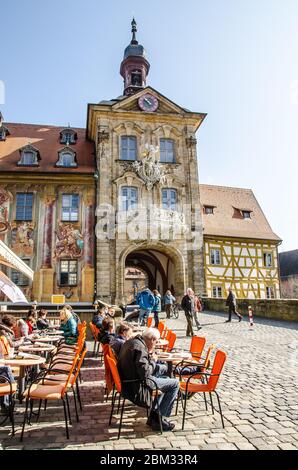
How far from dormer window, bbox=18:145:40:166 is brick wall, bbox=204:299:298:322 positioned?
47.4ft

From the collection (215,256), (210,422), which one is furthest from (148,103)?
(210,422)

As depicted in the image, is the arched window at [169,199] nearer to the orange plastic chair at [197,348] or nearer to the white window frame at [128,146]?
the white window frame at [128,146]

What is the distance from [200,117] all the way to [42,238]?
13672 mm

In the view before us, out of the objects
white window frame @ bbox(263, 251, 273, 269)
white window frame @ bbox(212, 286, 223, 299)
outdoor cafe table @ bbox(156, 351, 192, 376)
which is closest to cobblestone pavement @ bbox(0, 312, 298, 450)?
outdoor cafe table @ bbox(156, 351, 192, 376)

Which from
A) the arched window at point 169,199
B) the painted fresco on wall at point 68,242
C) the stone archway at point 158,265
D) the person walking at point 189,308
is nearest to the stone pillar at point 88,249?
the painted fresco on wall at point 68,242

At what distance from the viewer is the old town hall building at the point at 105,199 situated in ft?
68.1

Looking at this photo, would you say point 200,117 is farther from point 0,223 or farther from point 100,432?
point 100,432

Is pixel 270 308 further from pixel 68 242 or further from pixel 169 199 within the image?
pixel 68 242

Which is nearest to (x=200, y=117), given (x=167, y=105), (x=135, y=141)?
(x=167, y=105)

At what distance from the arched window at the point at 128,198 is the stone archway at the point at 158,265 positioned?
8.13 ft

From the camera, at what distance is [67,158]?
901 inches

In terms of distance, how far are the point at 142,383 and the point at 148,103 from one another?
22.6 m

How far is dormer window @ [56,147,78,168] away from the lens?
22.6m

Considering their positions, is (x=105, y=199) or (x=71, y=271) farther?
(x=105, y=199)
